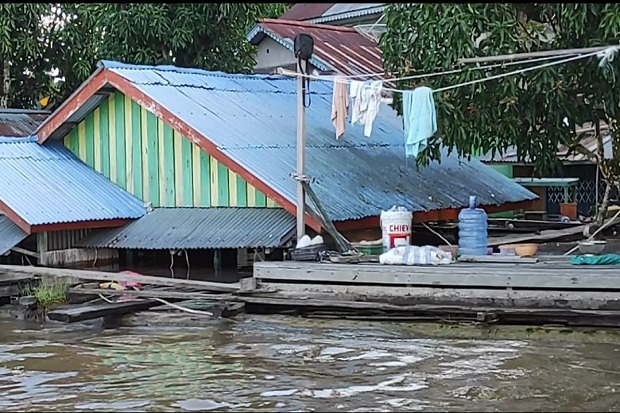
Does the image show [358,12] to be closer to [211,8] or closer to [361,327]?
[211,8]

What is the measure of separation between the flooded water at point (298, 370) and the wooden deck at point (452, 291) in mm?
295

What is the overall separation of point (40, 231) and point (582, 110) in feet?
25.4

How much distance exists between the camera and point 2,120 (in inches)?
722

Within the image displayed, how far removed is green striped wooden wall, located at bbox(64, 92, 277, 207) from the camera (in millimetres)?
13508

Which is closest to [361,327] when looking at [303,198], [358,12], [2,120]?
[303,198]

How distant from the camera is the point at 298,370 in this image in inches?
357

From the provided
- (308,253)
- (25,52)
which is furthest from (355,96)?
(25,52)

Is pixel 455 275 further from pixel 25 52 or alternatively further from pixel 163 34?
pixel 25 52

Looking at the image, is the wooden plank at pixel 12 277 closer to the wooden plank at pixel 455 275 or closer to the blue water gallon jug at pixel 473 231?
the wooden plank at pixel 455 275

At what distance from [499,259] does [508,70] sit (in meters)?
2.44

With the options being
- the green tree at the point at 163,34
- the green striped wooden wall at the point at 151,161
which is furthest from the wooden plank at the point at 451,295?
the green tree at the point at 163,34

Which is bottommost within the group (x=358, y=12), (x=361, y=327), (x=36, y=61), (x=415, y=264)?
(x=361, y=327)

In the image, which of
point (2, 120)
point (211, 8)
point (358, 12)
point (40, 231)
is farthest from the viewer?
point (358, 12)


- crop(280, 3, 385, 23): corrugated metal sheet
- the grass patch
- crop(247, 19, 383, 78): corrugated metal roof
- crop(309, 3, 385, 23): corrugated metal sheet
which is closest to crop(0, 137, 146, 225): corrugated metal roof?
the grass patch
